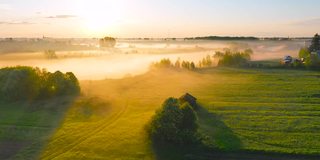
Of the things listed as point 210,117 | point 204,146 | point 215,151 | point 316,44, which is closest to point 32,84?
point 210,117

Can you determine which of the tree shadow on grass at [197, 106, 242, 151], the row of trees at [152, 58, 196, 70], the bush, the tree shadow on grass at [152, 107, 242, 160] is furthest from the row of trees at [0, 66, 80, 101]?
the row of trees at [152, 58, 196, 70]

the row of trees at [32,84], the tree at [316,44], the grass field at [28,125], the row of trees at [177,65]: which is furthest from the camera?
the tree at [316,44]

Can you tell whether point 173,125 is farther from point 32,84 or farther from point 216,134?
point 32,84

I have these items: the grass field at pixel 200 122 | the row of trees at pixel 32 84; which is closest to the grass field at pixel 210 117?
the grass field at pixel 200 122

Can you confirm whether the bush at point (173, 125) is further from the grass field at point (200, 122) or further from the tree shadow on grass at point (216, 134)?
the tree shadow on grass at point (216, 134)

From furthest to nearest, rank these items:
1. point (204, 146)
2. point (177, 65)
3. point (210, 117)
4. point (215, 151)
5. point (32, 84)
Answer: point (177, 65), point (32, 84), point (210, 117), point (204, 146), point (215, 151)

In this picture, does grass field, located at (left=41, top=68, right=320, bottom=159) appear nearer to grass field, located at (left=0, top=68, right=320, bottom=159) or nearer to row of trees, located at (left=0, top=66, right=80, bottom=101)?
grass field, located at (left=0, top=68, right=320, bottom=159)
